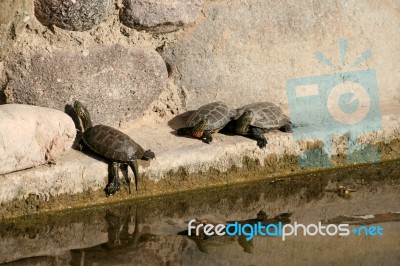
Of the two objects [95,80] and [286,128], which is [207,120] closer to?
[286,128]

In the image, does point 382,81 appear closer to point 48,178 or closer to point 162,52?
point 162,52

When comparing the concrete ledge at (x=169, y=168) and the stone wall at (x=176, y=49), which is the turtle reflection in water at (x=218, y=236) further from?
the stone wall at (x=176, y=49)

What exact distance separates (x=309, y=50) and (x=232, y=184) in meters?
1.72

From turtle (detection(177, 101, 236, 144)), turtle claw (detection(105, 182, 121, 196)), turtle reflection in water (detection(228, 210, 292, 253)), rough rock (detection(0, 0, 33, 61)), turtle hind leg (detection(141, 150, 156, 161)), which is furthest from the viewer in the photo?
turtle (detection(177, 101, 236, 144))

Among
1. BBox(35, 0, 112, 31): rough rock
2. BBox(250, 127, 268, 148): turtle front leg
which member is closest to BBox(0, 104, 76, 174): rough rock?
BBox(35, 0, 112, 31): rough rock

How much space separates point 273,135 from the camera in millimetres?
7898

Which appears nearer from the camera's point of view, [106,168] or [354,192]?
[106,168]

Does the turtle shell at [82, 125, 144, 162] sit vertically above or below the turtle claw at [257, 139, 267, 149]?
above

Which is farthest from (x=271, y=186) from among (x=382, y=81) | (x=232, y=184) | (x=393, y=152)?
(x=382, y=81)

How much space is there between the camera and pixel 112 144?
7.16 meters

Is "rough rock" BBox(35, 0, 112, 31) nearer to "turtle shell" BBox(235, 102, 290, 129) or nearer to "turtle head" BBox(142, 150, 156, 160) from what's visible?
"turtle head" BBox(142, 150, 156, 160)

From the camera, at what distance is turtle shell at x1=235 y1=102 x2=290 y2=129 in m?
7.87

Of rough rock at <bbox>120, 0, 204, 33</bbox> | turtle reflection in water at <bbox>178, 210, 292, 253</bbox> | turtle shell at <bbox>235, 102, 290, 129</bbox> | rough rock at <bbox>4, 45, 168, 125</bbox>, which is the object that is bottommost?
turtle reflection in water at <bbox>178, 210, 292, 253</bbox>

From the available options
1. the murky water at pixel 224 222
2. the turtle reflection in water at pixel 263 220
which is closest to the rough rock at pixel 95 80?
the murky water at pixel 224 222
